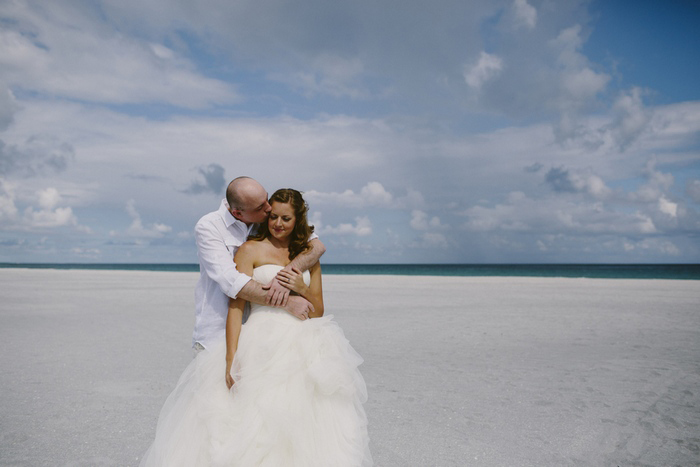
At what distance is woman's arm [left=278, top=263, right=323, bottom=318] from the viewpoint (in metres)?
3.20

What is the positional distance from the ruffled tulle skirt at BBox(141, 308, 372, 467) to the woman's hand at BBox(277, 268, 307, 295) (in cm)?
21

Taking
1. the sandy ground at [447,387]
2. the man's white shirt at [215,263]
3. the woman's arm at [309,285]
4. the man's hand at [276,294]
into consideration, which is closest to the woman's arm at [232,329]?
the man's white shirt at [215,263]

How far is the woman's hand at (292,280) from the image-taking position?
319 cm

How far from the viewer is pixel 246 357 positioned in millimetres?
3131

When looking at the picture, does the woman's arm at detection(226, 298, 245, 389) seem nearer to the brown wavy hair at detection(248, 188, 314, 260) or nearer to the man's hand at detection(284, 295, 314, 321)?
the man's hand at detection(284, 295, 314, 321)

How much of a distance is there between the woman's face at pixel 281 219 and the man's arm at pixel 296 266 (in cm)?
20

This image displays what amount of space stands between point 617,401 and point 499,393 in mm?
1391

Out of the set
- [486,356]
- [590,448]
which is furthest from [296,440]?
[486,356]

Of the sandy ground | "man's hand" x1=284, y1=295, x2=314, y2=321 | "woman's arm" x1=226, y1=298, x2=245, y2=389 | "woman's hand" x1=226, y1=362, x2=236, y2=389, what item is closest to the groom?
"man's hand" x1=284, y1=295, x2=314, y2=321

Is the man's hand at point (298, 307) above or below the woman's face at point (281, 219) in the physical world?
below

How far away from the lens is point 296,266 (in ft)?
10.8

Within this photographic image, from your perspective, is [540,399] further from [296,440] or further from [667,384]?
[296,440]

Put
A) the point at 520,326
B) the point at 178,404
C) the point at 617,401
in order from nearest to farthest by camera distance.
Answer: the point at 178,404, the point at 617,401, the point at 520,326

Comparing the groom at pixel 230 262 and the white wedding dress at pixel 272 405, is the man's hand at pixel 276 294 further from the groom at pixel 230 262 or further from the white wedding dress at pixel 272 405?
the white wedding dress at pixel 272 405
